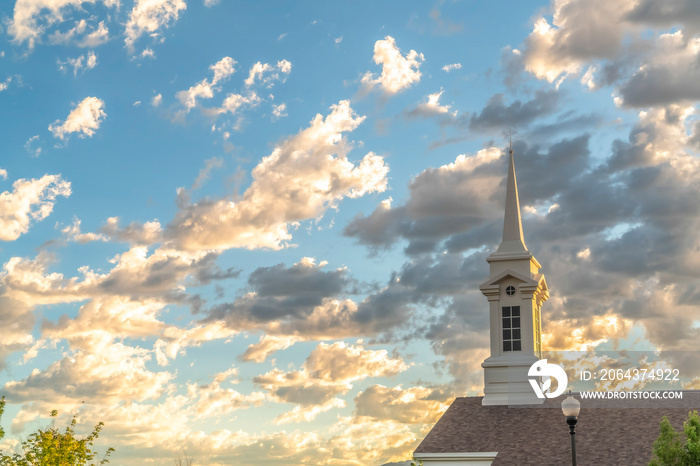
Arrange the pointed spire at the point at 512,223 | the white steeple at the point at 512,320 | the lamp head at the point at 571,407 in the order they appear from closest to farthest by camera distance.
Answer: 1. the lamp head at the point at 571,407
2. the white steeple at the point at 512,320
3. the pointed spire at the point at 512,223

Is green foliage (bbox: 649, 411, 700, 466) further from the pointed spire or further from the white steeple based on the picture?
the pointed spire

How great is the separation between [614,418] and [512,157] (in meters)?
16.7

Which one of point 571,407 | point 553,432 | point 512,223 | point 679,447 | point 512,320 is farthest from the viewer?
point 512,223

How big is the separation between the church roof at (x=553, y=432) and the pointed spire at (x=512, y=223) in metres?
8.78

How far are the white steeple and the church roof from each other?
4.10 ft

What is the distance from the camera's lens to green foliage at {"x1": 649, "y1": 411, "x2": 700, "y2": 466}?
84.9 feet

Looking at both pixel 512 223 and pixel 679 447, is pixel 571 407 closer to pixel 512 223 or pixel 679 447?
pixel 679 447

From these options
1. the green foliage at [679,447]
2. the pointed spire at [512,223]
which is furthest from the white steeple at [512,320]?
the green foliage at [679,447]

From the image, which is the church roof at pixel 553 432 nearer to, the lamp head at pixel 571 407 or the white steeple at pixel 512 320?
the white steeple at pixel 512 320

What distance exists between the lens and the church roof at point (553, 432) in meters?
32.8

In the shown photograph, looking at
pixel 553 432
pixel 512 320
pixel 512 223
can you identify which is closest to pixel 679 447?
pixel 553 432

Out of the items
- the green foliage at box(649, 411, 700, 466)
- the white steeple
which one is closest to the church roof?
the white steeple

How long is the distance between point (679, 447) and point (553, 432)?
9.55 metres

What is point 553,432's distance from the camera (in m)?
35.5
